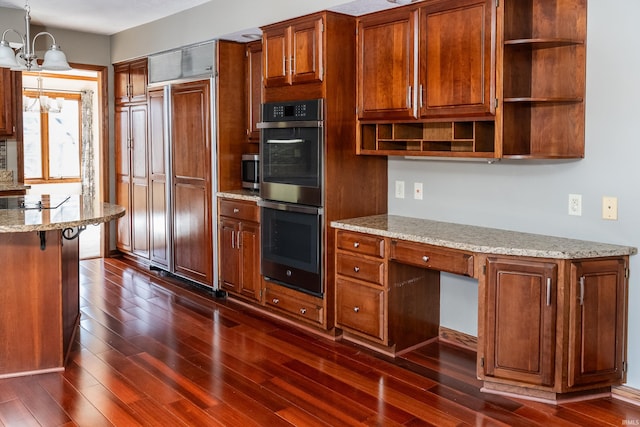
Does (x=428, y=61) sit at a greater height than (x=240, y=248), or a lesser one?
greater

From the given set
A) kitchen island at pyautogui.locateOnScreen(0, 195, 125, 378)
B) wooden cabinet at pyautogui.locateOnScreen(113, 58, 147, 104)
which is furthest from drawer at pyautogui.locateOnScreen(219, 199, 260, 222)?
wooden cabinet at pyautogui.locateOnScreen(113, 58, 147, 104)

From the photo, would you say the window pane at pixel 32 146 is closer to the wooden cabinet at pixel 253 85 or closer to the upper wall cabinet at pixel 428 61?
the wooden cabinet at pixel 253 85

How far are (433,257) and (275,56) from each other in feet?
6.30

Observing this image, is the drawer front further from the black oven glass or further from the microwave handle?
the microwave handle

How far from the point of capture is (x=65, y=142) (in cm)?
938

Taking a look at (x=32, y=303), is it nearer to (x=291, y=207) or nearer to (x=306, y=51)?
(x=291, y=207)

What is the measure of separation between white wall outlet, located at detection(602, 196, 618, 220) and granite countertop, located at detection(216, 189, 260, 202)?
245 cm

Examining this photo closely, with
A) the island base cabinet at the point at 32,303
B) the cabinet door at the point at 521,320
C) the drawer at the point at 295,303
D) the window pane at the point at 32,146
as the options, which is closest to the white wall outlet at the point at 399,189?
the drawer at the point at 295,303

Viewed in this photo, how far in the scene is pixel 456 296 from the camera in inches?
155

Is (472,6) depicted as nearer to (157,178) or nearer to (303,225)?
(303,225)

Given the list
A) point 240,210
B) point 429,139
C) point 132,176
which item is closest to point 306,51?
point 429,139

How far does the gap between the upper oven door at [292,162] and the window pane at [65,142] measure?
6.08 metres

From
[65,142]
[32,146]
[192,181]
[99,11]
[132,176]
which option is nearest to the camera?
[192,181]

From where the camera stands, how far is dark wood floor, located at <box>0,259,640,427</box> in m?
2.88
